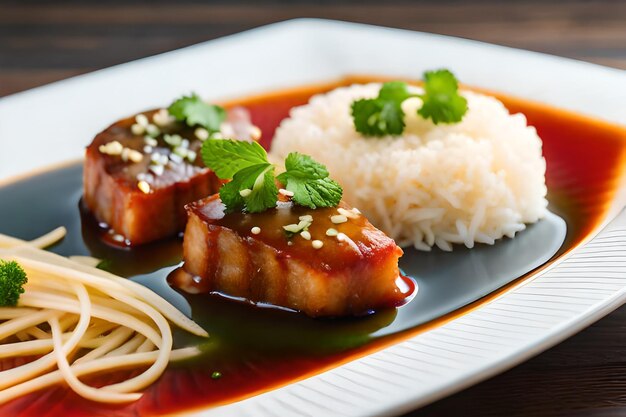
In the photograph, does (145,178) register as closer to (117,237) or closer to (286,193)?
(117,237)

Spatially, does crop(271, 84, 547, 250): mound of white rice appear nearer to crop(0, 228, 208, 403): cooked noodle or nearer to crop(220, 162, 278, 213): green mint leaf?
crop(220, 162, 278, 213): green mint leaf

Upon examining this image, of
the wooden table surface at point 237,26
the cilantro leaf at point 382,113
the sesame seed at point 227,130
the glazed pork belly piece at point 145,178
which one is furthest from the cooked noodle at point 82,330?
the wooden table surface at point 237,26

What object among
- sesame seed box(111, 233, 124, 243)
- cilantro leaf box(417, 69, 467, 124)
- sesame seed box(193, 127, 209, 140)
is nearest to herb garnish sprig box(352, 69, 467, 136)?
cilantro leaf box(417, 69, 467, 124)

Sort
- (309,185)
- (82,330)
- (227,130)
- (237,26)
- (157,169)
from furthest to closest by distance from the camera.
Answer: (237,26)
(227,130)
(157,169)
(309,185)
(82,330)

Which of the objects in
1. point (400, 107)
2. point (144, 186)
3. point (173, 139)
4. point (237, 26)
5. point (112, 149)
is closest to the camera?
point (144, 186)

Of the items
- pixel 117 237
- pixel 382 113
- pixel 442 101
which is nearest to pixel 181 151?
pixel 117 237

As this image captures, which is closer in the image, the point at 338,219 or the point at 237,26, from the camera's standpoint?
the point at 338,219

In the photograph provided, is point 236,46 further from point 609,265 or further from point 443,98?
point 609,265

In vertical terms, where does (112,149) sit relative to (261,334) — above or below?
above

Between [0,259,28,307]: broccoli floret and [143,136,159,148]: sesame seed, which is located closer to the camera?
[0,259,28,307]: broccoli floret
